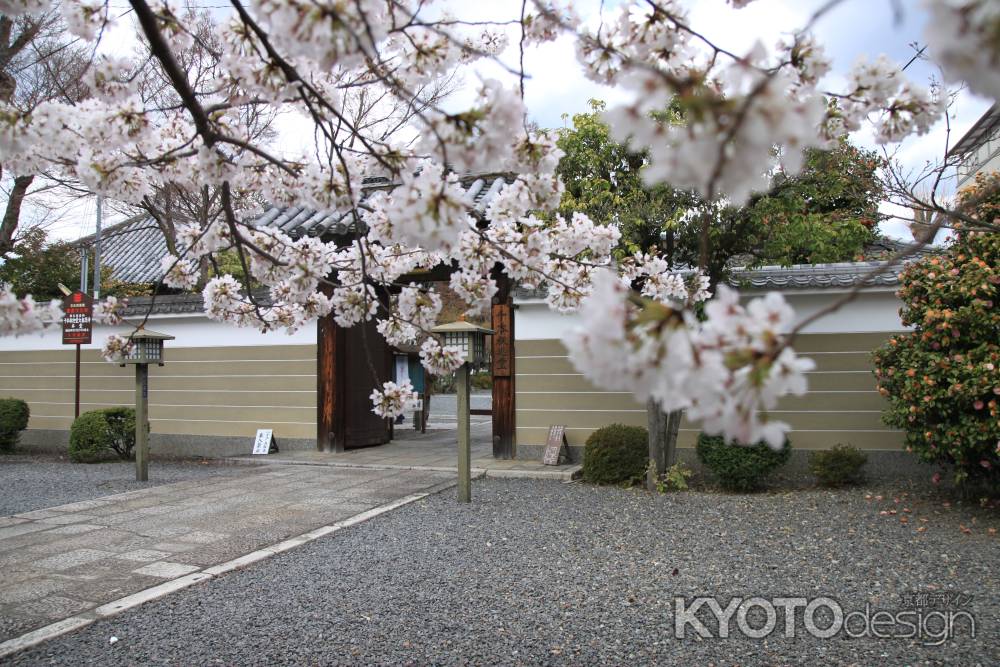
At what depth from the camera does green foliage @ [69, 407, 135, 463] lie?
7832 millimetres

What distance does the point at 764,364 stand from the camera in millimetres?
862

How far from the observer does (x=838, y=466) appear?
545cm

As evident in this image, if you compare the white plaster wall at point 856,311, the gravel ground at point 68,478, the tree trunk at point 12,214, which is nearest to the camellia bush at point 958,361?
the white plaster wall at point 856,311

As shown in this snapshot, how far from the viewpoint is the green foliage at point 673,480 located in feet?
18.1

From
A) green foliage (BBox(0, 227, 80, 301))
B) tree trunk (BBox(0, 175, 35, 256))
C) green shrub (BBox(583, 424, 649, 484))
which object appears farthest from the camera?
green foliage (BBox(0, 227, 80, 301))

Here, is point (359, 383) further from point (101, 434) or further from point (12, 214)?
point (12, 214)

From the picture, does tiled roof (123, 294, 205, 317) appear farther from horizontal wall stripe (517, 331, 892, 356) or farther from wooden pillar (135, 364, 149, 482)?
horizontal wall stripe (517, 331, 892, 356)

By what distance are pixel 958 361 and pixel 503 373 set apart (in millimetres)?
4175

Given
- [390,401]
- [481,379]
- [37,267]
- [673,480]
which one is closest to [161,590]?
[390,401]

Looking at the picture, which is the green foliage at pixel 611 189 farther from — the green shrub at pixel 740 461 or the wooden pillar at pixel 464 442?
the green shrub at pixel 740 461

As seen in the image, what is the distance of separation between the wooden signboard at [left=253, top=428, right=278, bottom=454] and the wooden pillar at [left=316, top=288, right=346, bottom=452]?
59 centimetres

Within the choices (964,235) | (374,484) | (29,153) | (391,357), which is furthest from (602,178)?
(391,357)

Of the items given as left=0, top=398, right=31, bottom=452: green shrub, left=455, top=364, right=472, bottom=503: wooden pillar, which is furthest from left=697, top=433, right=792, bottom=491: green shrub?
left=0, top=398, right=31, bottom=452: green shrub

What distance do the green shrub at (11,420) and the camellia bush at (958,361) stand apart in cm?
1062
